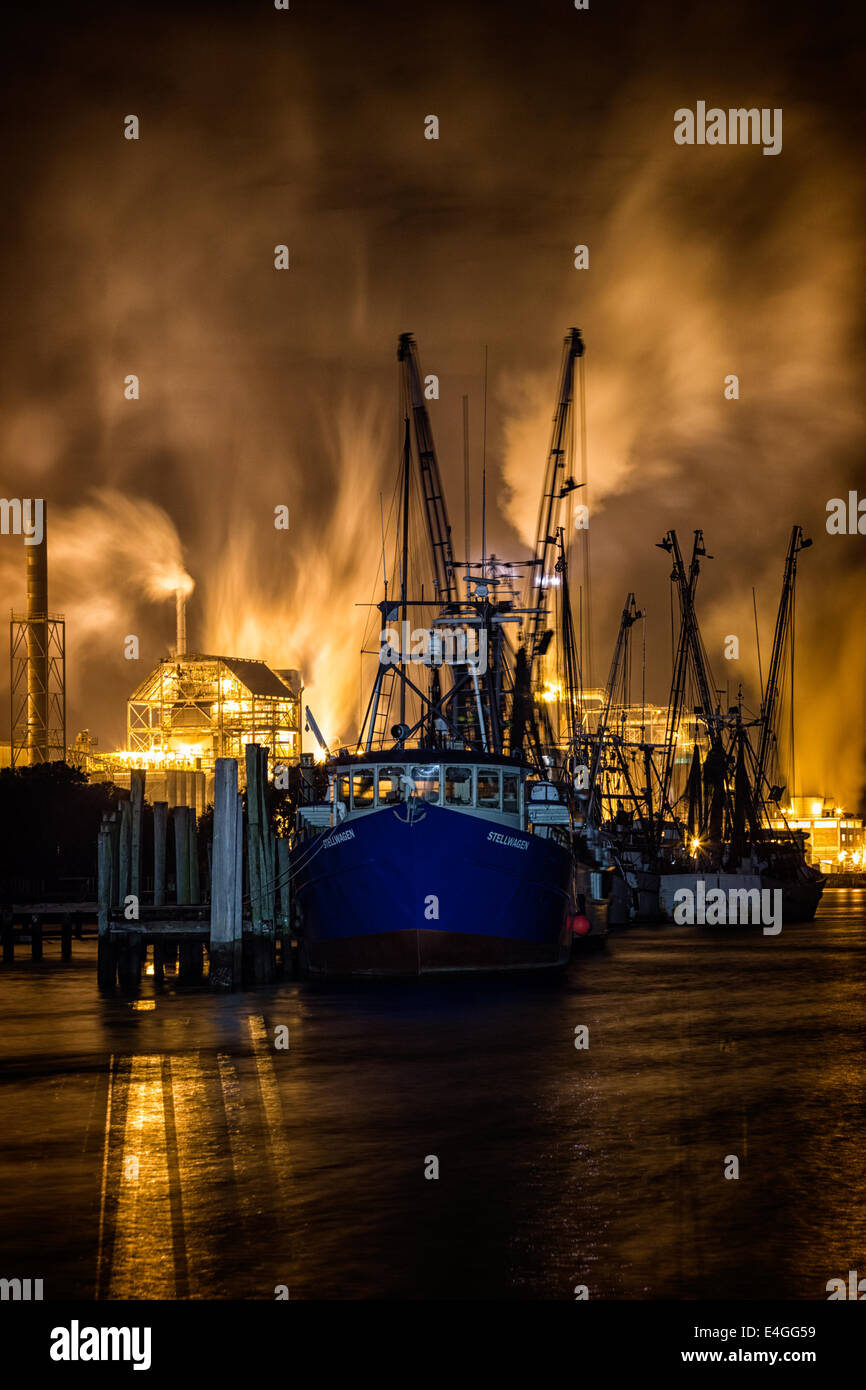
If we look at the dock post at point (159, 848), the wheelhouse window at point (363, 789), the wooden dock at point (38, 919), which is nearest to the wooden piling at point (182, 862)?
the dock post at point (159, 848)

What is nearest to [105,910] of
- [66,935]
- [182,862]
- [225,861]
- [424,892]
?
[182,862]

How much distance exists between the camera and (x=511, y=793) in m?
49.0

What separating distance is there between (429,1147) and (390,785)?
2498 cm

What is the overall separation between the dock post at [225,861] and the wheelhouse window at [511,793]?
31.2ft

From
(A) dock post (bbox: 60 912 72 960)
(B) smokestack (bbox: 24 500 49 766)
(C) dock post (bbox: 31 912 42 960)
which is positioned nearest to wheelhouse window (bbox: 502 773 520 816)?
(A) dock post (bbox: 60 912 72 960)

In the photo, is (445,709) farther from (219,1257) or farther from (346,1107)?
(219,1257)

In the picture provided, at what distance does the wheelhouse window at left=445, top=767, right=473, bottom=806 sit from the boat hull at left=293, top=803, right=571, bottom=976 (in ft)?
8.35

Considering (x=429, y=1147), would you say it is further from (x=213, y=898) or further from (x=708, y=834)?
(x=708, y=834)

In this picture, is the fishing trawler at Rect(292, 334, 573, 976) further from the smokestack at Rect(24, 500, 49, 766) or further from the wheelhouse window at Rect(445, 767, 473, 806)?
the smokestack at Rect(24, 500, 49, 766)

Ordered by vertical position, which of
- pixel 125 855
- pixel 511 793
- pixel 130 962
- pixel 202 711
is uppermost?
pixel 202 711

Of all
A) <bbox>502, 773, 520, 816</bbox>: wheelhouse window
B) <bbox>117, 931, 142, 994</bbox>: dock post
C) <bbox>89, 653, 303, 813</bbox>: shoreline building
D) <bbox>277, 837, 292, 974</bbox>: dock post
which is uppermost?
<bbox>89, 653, 303, 813</bbox>: shoreline building

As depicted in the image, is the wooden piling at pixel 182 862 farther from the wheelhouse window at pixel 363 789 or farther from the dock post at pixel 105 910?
the wheelhouse window at pixel 363 789

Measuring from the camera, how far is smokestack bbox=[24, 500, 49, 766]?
164000 mm
